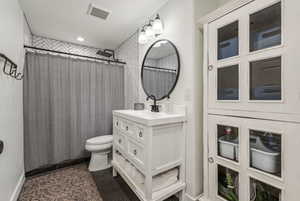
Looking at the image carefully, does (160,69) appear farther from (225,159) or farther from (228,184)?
(228,184)

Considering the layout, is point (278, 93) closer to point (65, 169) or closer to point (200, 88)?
point (200, 88)

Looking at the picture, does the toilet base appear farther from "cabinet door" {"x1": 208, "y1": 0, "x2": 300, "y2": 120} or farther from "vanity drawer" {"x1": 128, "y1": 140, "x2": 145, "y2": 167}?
"cabinet door" {"x1": 208, "y1": 0, "x2": 300, "y2": 120}

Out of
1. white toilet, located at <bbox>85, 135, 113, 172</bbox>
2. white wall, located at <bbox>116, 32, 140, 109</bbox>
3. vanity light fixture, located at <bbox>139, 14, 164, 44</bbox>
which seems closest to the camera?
vanity light fixture, located at <bbox>139, 14, 164, 44</bbox>

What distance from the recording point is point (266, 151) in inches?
36.0

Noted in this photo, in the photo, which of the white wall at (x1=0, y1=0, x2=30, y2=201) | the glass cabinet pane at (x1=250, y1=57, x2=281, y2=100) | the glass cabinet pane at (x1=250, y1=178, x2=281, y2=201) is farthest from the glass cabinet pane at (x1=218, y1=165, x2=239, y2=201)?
the white wall at (x1=0, y1=0, x2=30, y2=201)

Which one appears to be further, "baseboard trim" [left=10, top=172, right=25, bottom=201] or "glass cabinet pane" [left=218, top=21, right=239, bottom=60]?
"baseboard trim" [left=10, top=172, right=25, bottom=201]

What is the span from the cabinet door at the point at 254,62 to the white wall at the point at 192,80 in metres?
0.18

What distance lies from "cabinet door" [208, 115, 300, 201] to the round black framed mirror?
0.67 m

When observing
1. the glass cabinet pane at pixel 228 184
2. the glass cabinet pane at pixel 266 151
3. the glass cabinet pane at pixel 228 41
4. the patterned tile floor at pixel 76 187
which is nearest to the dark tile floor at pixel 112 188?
the patterned tile floor at pixel 76 187

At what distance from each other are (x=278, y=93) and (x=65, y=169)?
2.82 meters

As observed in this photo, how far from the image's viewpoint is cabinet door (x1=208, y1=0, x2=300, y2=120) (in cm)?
82

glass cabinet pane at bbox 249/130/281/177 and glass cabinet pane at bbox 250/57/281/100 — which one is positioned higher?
glass cabinet pane at bbox 250/57/281/100

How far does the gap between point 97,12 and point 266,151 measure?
2.41 meters

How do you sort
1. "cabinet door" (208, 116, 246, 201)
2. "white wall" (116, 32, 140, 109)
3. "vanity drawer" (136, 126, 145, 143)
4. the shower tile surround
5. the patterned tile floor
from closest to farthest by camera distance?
1. "cabinet door" (208, 116, 246, 201)
2. "vanity drawer" (136, 126, 145, 143)
3. the patterned tile floor
4. "white wall" (116, 32, 140, 109)
5. the shower tile surround
